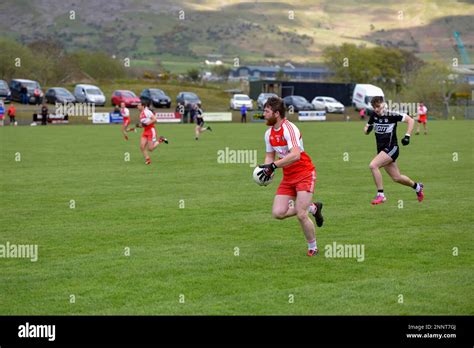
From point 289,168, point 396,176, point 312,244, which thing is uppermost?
point 289,168

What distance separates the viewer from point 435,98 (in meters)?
96.8

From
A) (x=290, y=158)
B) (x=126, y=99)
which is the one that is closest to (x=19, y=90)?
(x=126, y=99)

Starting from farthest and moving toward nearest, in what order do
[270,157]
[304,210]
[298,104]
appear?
[298,104]
[270,157]
[304,210]

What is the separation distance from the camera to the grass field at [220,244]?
9102 mm

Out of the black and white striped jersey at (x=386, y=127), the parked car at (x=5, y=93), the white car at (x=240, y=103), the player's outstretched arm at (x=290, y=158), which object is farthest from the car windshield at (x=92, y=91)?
the player's outstretched arm at (x=290, y=158)

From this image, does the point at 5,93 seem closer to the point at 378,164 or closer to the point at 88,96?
the point at 88,96

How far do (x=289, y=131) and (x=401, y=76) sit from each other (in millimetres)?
120303

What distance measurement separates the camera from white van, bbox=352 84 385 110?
80.7m

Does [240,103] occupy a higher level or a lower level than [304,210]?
higher

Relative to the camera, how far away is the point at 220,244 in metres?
12.5

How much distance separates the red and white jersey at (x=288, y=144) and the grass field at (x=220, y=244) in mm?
1296

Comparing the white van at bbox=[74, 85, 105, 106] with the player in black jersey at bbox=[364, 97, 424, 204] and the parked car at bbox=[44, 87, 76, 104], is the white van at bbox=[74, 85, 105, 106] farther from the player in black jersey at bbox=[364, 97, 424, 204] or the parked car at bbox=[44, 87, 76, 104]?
the player in black jersey at bbox=[364, 97, 424, 204]

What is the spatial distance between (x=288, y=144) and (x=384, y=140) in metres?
6.29

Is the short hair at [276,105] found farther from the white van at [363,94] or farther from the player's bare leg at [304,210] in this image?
the white van at [363,94]
